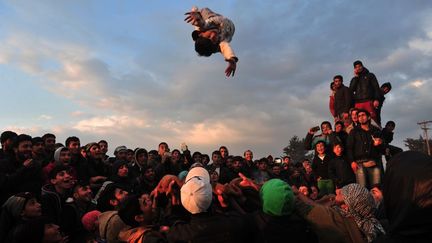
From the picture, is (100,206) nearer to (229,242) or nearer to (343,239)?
(229,242)

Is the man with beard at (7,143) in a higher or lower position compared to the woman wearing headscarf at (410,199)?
higher

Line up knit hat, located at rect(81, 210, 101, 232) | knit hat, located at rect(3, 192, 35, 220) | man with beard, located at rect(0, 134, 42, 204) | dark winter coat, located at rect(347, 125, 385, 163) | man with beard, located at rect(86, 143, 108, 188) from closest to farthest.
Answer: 1. knit hat, located at rect(3, 192, 35, 220)
2. knit hat, located at rect(81, 210, 101, 232)
3. man with beard, located at rect(0, 134, 42, 204)
4. man with beard, located at rect(86, 143, 108, 188)
5. dark winter coat, located at rect(347, 125, 385, 163)

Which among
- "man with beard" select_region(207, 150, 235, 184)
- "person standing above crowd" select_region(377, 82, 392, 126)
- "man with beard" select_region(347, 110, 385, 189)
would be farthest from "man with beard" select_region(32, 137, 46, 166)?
"person standing above crowd" select_region(377, 82, 392, 126)

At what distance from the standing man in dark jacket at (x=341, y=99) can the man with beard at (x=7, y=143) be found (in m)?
8.42

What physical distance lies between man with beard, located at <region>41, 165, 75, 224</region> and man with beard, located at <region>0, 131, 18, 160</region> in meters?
0.94

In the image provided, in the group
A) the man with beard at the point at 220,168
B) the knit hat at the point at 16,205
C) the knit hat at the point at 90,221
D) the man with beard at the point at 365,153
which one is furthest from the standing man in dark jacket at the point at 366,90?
the knit hat at the point at 16,205

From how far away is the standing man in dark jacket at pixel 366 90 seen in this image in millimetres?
10812

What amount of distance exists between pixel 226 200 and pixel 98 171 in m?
5.44

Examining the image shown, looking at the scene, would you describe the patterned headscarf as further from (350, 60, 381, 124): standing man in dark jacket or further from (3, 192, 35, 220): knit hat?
(350, 60, 381, 124): standing man in dark jacket

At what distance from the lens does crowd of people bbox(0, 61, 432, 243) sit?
1.77 meters

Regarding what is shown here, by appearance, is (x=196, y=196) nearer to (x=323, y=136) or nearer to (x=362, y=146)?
(x=362, y=146)

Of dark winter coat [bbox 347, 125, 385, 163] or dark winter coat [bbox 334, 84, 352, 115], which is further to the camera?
dark winter coat [bbox 334, 84, 352, 115]

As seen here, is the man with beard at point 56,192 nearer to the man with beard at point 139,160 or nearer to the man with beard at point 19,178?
the man with beard at point 19,178

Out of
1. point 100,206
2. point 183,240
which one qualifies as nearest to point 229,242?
point 183,240
